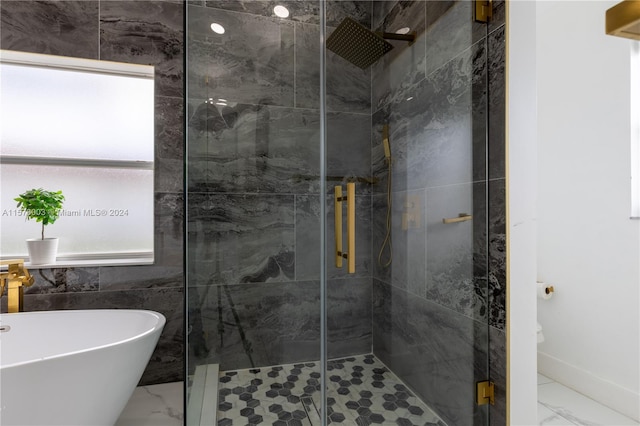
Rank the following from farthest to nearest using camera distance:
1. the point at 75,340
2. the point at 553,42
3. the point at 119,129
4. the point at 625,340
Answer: the point at 553,42 → the point at 119,129 → the point at 625,340 → the point at 75,340

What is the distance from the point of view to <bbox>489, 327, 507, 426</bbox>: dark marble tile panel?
1372mm

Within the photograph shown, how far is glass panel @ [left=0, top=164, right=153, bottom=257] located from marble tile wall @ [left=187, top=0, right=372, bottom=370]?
1241 mm

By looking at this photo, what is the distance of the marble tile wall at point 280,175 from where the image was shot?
124 centimetres

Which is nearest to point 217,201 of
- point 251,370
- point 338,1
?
point 251,370

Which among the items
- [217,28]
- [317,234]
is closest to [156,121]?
[217,28]

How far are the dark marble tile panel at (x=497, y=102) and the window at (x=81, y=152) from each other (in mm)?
1964

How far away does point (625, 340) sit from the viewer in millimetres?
1969

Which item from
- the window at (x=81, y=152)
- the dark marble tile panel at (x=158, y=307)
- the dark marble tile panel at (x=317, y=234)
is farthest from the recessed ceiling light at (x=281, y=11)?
the dark marble tile panel at (x=158, y=307)

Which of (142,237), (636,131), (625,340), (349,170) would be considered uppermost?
(636,131)

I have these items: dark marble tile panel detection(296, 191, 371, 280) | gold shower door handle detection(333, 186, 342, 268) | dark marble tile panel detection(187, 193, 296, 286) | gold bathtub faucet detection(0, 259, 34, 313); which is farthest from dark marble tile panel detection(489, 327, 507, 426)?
gold bathtub faucet detection(0, 259, 34, 313)

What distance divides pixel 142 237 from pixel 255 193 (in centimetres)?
140

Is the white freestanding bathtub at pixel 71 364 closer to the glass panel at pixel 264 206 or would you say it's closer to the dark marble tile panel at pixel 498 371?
the glass panel at pixel 264 206

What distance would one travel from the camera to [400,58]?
133 cm

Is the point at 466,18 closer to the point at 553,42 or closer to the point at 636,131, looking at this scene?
the point at 636,131
